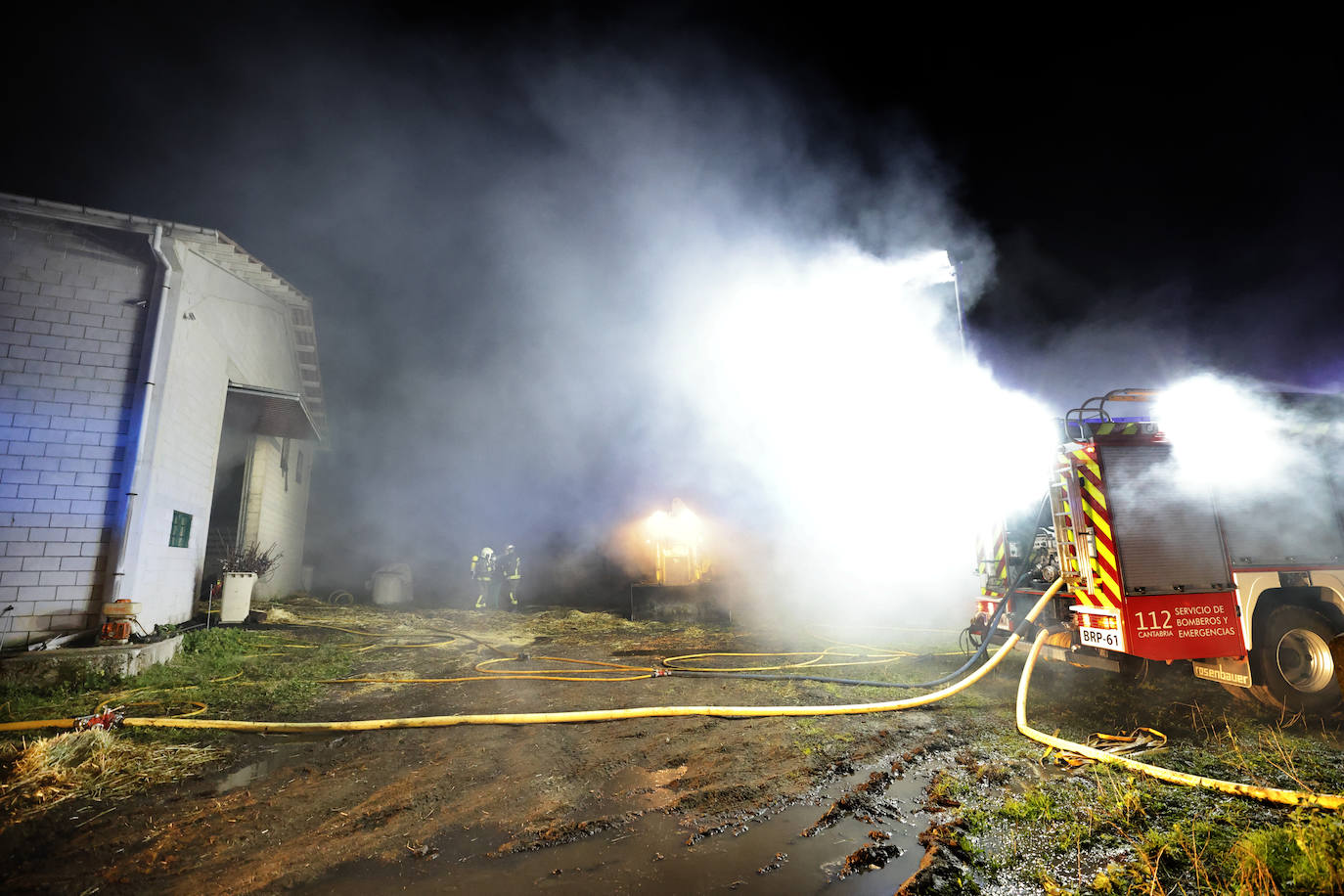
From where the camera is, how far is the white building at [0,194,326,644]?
693 cm

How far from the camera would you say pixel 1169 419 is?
6137 mm

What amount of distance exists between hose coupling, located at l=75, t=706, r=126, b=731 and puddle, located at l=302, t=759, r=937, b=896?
10.4 feet

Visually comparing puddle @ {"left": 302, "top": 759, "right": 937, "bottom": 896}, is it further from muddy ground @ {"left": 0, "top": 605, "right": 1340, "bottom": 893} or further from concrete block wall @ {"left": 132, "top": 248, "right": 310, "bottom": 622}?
concrete block wall @ {"left": 132, "top": 248, "right": 310, "bottom": 622}

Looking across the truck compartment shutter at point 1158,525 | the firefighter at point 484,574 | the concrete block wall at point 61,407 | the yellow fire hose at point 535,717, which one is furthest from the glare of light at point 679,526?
the concrete block wall at point 61,407

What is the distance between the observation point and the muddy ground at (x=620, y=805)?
2.66m

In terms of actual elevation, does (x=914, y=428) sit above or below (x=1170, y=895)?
above

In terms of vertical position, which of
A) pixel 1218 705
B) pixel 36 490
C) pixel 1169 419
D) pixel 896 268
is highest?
pixel 896 268

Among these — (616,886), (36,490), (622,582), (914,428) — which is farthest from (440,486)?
(616,886)

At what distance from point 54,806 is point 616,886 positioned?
3445mm

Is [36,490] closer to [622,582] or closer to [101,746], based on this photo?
[101,746]

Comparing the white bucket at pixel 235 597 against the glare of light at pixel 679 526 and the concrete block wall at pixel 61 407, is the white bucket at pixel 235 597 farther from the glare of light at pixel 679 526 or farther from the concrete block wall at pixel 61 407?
the glare of light at pixel 679 526

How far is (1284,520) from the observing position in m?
6.01

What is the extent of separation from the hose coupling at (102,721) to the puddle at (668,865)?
3177 millimetres

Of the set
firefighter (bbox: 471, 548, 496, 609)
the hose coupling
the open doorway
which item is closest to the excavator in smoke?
firefighter (bbox: 471, 548, 496, 609)
